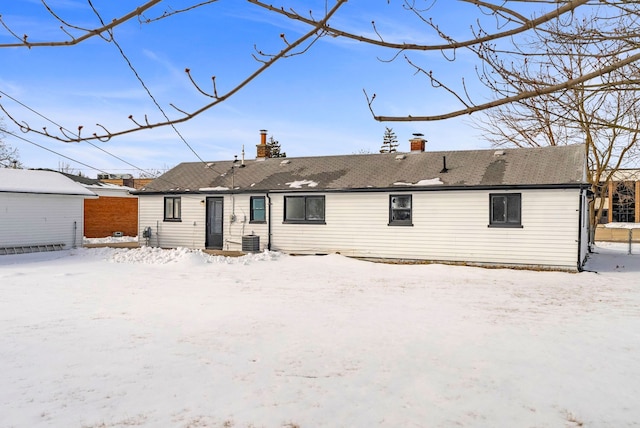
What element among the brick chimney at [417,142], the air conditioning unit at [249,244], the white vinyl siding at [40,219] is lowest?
the air conditioning unit at [249,244]

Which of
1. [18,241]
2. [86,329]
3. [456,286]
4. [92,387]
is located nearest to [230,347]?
[92,387]

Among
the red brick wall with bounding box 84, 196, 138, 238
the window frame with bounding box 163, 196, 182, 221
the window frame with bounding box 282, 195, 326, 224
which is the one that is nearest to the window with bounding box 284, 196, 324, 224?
the window frame with bounding box 282, 195, 326, 224

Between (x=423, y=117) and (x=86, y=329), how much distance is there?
683 cm

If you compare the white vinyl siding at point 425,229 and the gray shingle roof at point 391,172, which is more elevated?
the gray shingle roof at point 391,172

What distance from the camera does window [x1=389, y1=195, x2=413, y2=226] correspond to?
16.3m

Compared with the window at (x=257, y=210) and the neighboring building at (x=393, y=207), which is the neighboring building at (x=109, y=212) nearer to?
the neighboring building at (x=393, y=207)

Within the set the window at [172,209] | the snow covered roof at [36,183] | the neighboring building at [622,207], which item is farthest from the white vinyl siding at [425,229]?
the neighboring building at [622,207]

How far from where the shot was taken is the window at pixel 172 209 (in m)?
20.2

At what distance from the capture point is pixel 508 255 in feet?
48.8

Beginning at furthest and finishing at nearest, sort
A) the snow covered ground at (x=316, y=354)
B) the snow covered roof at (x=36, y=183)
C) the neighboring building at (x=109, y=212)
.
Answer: the neighboring building at (x=109, y=212), the snow covered roof at (x=36, y=183), the snow covered ground at (x=316, y=354)

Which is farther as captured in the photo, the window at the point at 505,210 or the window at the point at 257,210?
the window at the point at 257,210

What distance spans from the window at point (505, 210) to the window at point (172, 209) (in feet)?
43.2

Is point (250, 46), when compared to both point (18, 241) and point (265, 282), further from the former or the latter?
point (18, 241)

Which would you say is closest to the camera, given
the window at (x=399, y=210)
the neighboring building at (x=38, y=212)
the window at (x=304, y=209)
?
the window at (x=399, y=210)
